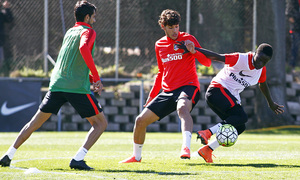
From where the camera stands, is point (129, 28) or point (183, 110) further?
point (129, 28)

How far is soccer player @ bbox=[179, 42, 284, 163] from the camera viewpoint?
7488 mm

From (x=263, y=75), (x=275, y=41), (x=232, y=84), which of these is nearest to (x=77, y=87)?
(x=232, y=84)

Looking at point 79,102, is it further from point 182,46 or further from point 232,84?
point 232,84

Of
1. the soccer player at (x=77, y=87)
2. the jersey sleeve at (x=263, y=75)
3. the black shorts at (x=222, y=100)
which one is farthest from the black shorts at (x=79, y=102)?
the jersey sleeve at (x=263, y=75)

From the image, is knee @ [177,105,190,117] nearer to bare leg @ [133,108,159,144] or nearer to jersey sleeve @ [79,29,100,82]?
bare leg @ [133,108,159,144]

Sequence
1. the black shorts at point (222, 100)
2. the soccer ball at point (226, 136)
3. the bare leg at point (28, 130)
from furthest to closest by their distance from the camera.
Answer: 1. the black shorts at point (222, 100)
2. the soccer ball at point (226, 136)
3. the bare leg at point (28, 130)

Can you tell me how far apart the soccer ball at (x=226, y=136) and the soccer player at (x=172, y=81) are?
44cm

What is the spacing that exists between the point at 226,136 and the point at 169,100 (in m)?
0.90

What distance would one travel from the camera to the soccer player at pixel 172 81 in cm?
754

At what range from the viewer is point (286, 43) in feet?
60.0

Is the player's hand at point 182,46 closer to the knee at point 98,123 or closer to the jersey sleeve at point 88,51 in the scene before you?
the jersey sleeve at point 88,51

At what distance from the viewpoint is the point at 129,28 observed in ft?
57.2

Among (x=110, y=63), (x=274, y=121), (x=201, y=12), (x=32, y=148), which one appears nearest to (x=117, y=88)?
(x=110, y=63)

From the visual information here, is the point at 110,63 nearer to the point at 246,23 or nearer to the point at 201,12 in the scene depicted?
the point at 201,12
